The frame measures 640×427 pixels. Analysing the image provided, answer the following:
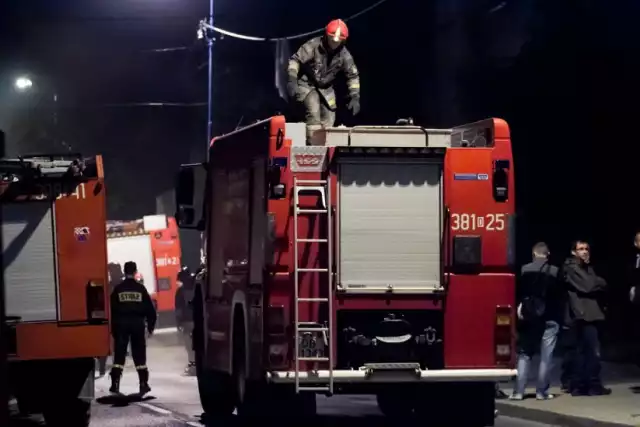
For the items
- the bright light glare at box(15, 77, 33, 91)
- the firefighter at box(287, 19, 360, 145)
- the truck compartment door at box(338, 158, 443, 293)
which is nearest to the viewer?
the truck compartment door at box(338, 158, 443, 293)

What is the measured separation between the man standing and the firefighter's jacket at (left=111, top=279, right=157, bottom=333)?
234 inches

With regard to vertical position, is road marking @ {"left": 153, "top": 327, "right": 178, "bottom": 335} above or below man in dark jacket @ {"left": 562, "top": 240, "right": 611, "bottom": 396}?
below

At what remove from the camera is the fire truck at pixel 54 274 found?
13125 mm

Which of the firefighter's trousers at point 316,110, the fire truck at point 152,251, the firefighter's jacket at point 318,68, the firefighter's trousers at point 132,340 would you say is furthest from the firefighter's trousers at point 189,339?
the firefighter's jacket at point 318,68

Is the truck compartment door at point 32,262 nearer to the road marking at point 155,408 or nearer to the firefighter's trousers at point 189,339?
Answer: the road marking at point 155,408

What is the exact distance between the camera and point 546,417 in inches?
551

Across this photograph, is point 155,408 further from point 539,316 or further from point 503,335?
point 503,335

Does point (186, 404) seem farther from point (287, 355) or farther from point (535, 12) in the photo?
point (535, 12)

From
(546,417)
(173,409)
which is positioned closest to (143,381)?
(173,409)

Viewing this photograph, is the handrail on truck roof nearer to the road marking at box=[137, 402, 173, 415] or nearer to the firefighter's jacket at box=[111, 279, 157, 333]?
the road marking at box=[137, 402, 173, 415]

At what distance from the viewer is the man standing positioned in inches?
606

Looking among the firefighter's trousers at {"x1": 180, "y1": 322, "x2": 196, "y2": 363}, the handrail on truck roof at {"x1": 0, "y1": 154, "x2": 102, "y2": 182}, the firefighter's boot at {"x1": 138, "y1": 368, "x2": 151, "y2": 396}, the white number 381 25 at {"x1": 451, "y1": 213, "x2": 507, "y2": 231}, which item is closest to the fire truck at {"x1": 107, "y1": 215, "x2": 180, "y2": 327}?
the firefighter's trousers at {"x1": 180, "y1": 322, "x2": 196, "y2": 363}

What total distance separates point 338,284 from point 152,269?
934 inches

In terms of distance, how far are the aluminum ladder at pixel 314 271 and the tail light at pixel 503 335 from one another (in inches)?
60.6
